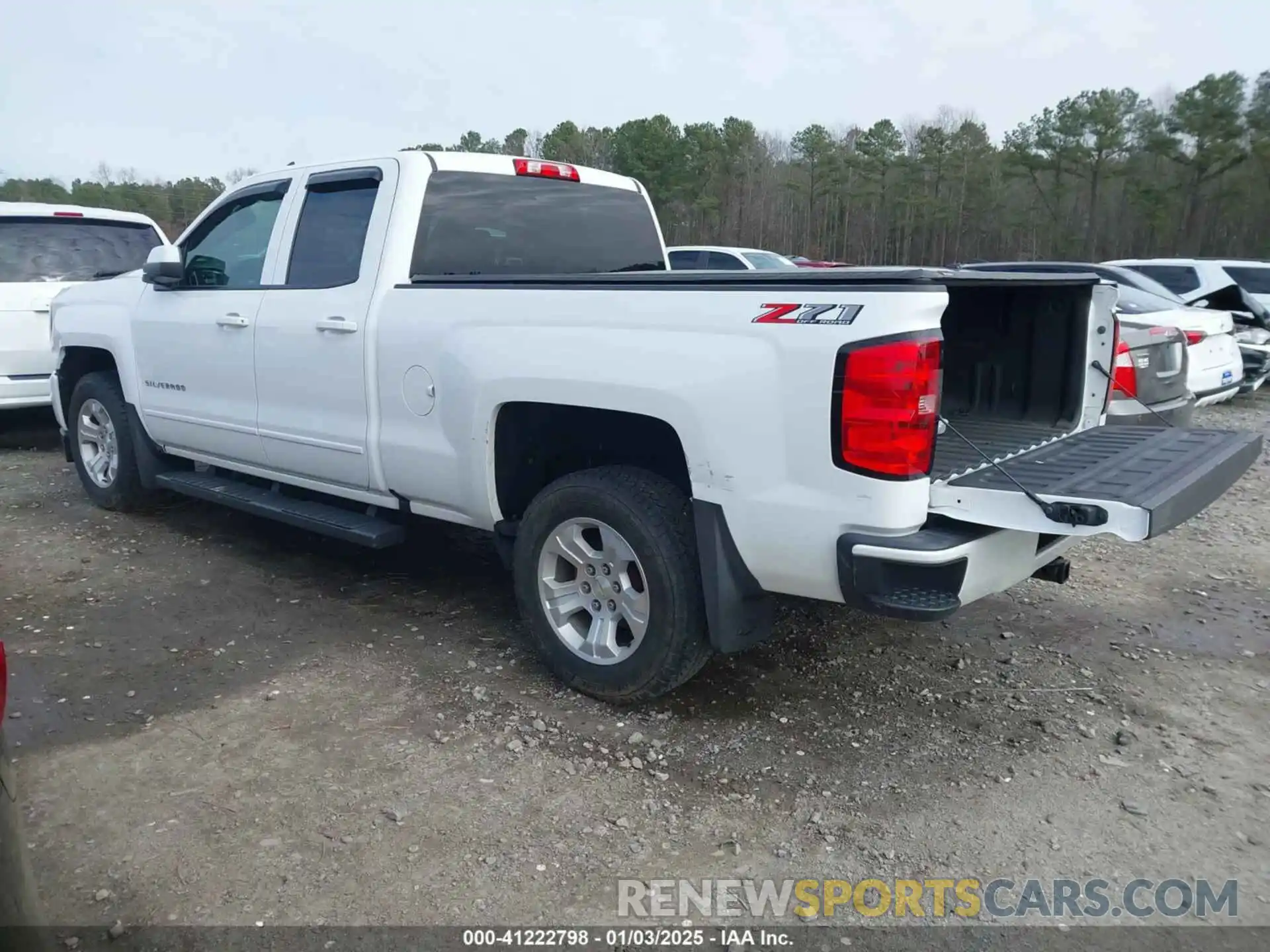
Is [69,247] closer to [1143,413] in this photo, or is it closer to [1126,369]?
[1126,369]

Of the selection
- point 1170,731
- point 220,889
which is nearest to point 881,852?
point 1170,731

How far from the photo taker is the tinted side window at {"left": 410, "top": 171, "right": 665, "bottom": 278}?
14.3 ft

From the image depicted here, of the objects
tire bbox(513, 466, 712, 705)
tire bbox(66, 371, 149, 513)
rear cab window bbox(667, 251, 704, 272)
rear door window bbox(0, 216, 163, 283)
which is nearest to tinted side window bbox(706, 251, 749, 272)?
rear cab window bbox(667, 251, 704, 272)

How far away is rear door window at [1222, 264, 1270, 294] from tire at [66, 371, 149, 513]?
14050 mm

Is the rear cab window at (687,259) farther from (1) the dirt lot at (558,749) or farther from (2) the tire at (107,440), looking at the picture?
(1) the dirt lot at (558,749)

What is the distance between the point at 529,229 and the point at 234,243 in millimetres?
1697

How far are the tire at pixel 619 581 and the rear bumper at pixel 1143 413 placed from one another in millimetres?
2769

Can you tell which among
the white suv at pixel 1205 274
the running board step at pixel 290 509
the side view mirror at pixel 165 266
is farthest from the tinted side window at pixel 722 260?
the side view mirror at pixel 165 266

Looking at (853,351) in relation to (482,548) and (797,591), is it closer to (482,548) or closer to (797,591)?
(797,591)

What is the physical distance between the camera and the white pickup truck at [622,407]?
286cm

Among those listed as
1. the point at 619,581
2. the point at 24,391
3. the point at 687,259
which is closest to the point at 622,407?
the point at 619,581

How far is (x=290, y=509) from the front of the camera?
4.77 m

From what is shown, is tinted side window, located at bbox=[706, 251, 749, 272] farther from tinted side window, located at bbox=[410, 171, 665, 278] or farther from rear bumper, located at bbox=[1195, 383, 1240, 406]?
tinted side window, located at bbox=[410, 171, 665, 278]

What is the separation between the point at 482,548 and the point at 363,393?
5.52 feet
